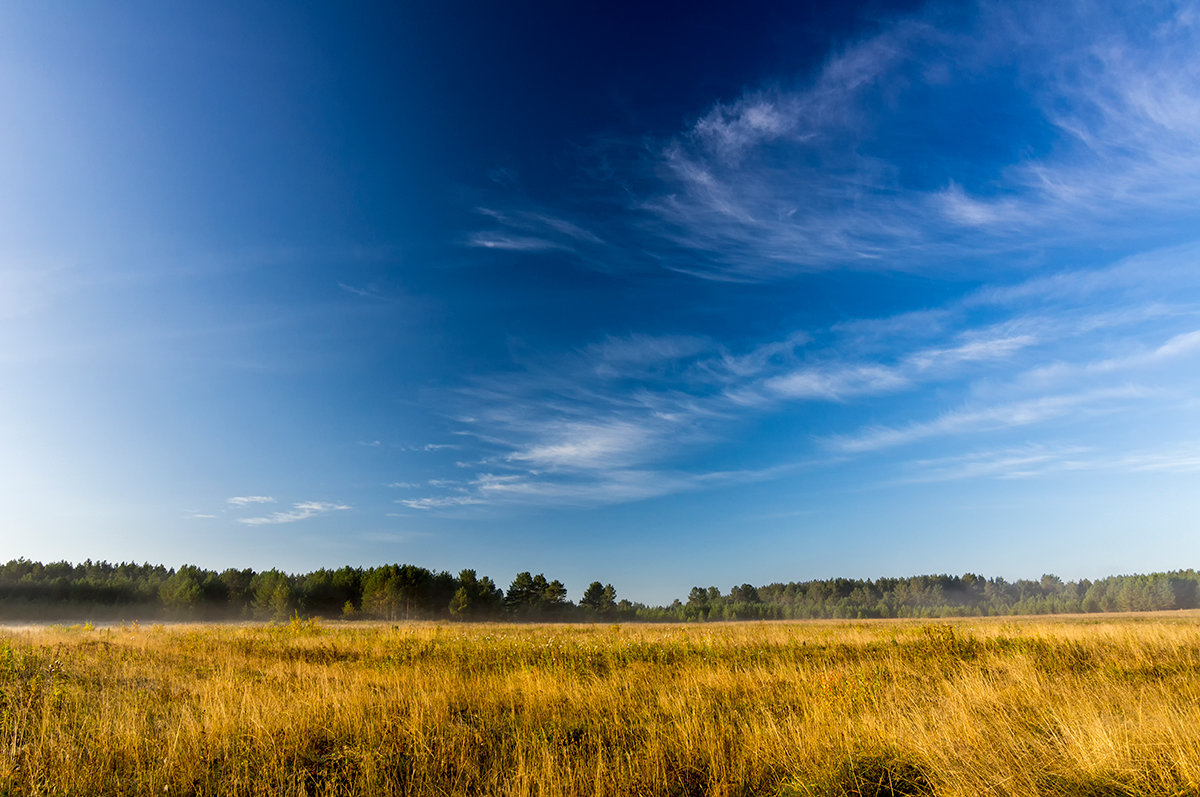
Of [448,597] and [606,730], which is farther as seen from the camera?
[448,597]

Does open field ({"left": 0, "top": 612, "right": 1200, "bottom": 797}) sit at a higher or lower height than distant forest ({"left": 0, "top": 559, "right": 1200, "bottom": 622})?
higher

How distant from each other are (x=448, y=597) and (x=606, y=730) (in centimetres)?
8999

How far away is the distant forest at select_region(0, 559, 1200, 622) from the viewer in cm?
7600

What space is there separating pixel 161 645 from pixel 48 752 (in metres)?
16.3

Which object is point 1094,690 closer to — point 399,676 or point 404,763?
point 404,763

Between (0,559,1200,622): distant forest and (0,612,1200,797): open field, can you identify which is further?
(0,559,1200,622): distant forest

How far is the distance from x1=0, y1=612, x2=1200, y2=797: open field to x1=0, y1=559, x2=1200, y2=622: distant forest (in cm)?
5053

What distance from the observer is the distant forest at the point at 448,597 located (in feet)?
249

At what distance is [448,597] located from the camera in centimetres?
8900

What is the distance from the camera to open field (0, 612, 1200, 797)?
4918mm

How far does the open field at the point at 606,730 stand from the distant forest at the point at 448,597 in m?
50.5

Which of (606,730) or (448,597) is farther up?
(606,730)

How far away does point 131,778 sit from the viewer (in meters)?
5.31

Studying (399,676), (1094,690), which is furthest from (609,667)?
(1094,690)
